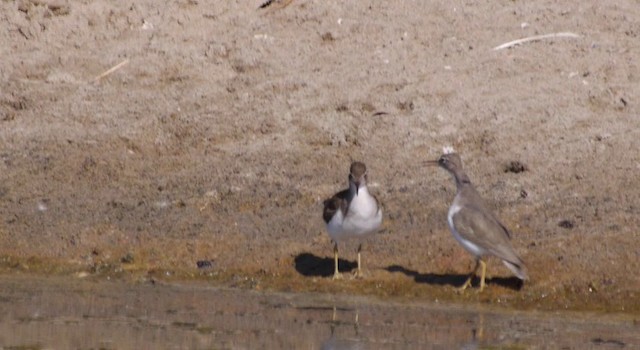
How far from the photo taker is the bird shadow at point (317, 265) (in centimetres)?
1304

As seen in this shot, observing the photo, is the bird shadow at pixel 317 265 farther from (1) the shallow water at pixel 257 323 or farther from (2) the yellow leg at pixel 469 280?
(2) the yellow leg at pixel 469 280

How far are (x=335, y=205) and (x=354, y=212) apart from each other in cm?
31

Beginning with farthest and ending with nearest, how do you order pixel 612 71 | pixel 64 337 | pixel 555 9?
pixel 555 9, pixel 612 71, pixel 64 337

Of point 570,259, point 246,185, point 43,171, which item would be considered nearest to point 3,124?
point 43,171

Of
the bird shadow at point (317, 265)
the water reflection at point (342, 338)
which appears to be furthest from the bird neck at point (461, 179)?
the water reflection at point (342, 338)

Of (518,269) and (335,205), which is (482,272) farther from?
(335,205)

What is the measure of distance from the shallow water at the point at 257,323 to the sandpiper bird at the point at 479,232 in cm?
41

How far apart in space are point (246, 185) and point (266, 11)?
3.34 meters

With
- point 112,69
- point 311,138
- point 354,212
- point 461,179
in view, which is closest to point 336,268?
point 354,212

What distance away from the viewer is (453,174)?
13.1 m

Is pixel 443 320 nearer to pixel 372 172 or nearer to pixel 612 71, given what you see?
pixel 372 172

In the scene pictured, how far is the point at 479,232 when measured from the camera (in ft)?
40.2

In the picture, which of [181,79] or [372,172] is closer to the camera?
Answer: [372,172]

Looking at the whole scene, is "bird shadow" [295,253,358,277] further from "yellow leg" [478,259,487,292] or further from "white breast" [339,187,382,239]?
"yellow leg" [478,259,487,292]
